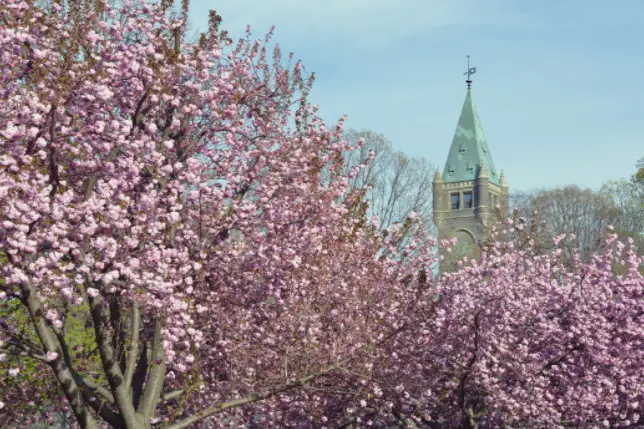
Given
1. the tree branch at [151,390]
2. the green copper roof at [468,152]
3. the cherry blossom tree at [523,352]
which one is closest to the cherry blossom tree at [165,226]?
the tree branch at [151,390]

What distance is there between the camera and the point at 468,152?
343 ft

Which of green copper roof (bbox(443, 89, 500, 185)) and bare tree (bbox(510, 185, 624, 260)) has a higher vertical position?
green copper roof (bbox(443, 89, 500, 185))

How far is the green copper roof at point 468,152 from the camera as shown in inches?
3939

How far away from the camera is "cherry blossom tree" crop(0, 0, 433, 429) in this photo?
9.95 meters

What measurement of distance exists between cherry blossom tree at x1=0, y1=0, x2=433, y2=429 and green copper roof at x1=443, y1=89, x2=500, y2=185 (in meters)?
86.6

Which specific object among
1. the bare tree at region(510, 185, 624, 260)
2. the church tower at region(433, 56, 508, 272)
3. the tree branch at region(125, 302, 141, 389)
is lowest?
the tree branch at region(125, 302, 141, 389)

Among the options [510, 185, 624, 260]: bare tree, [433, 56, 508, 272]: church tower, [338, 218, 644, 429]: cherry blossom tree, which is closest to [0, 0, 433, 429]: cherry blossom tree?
[338, 218, 644, 429]: cherry blossom tree

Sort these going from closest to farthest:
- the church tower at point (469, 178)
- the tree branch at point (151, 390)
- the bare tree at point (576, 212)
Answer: the tree branch at point (151, 390)
the bare tree at point (576, 212)
the church tower at point (469, 178)

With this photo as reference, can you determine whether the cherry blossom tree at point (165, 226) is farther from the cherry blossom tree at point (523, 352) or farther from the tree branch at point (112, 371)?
the cherry blossom tree at point (523, 352)

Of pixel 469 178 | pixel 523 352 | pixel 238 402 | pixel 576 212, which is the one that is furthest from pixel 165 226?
pixel 469 178

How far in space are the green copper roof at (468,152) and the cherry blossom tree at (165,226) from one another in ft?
284

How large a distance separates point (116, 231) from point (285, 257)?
11.6 ft

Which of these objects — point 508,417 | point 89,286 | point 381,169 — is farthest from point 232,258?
point 381,169

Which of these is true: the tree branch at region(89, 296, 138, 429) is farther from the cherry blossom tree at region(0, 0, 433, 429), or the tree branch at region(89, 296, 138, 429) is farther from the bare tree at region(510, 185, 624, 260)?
the bare tree at region(510, 185, 624, 260)
